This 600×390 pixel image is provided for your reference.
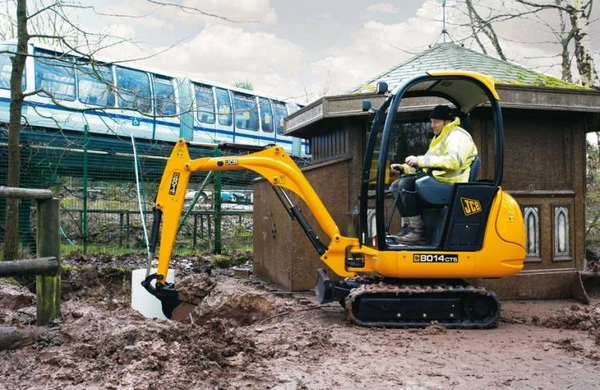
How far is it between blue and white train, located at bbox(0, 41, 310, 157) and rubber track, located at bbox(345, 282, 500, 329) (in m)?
4.39

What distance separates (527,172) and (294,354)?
15.1 ft

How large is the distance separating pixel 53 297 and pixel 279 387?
2256 mm

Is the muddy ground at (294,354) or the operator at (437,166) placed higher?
the operator at (437,166)

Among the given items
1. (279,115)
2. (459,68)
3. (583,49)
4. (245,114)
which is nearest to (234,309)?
(459,68)

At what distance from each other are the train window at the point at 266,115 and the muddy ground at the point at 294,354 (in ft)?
52.9

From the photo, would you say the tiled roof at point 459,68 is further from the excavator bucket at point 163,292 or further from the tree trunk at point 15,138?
the tree trunk at point 15,138

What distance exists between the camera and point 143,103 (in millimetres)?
10477

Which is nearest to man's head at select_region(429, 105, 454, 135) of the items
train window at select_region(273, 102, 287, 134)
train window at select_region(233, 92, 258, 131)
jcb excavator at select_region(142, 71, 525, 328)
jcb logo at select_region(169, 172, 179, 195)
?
jcb excavator at select_region(142, 71, 525, 328)

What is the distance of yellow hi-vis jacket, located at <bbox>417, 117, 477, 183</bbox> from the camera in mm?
5918

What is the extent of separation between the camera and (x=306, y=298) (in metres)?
7.48

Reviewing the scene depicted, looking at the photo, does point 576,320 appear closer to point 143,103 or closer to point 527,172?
point 527,172

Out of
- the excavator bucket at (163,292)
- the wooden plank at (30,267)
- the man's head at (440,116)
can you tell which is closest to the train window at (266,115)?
the man's head at (440,116)

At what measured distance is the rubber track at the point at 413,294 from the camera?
5.91 meters

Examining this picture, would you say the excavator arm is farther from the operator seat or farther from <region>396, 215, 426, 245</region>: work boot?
the operator seat
